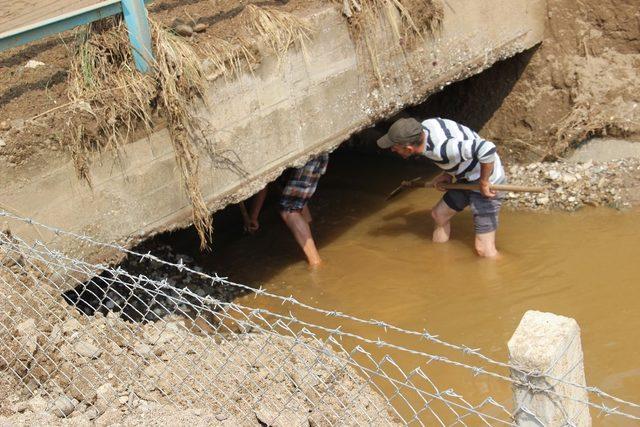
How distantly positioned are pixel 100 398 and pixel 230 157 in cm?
212

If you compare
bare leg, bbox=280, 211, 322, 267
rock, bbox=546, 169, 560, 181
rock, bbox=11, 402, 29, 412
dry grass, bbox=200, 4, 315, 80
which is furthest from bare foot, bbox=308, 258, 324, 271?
rock, bbox=11, 402, 29, 412

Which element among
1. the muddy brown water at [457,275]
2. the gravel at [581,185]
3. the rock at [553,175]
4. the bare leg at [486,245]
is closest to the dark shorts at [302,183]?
the muddy brown water at [457,275]

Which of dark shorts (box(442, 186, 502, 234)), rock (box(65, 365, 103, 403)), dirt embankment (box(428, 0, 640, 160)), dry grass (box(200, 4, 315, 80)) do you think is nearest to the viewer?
rock (box(65, 365, 103, 403))

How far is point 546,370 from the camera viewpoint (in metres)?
2.48

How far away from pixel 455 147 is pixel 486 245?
3.15 ft

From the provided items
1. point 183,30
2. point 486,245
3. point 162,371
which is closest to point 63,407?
point 162,371

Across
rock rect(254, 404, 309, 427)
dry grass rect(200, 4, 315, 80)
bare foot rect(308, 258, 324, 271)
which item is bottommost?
bare foot rect(308, 258, 324, 271)

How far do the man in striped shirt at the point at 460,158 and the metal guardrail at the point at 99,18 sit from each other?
186 cm

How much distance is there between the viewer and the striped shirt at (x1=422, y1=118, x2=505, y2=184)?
580 cm

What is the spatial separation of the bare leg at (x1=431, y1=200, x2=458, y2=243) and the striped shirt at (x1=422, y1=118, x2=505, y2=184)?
564 mm

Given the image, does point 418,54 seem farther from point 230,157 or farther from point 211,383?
point 211,383

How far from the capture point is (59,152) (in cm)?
472

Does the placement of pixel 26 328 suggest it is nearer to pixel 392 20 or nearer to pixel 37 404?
pixel 37 404

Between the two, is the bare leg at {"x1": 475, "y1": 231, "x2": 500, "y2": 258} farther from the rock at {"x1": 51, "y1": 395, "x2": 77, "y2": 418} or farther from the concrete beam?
the rock at {"x1": 51, "y1": 395, "x2": 77, "y2": 418}
